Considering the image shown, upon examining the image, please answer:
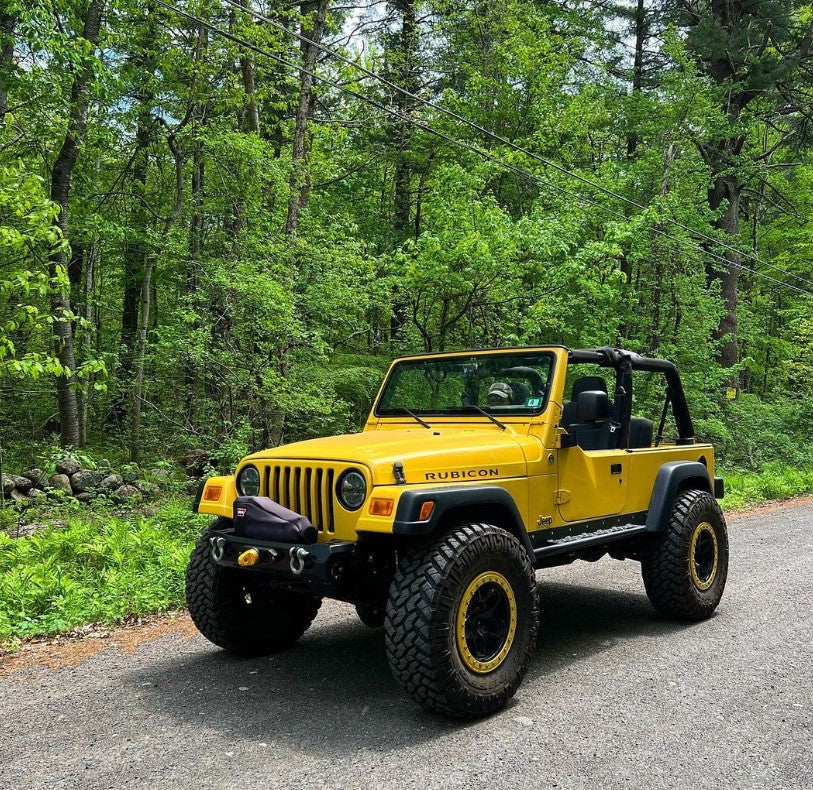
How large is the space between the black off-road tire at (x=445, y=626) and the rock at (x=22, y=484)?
9.78m

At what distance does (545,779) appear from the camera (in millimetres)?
3027

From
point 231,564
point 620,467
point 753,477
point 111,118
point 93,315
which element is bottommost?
point 753,477

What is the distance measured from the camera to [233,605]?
179 inches

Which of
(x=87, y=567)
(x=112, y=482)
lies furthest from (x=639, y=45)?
(x=87, y=567)

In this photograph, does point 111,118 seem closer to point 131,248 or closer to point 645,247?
point 131,248

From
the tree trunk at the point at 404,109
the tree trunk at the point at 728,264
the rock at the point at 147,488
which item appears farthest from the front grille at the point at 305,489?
the tree trunk at the point at 728,264

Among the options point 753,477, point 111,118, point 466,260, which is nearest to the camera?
point 466,260

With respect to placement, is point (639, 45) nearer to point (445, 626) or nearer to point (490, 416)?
point (490, 416)

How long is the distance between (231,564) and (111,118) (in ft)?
39.7

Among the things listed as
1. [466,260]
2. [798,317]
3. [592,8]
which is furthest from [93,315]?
[798,317]

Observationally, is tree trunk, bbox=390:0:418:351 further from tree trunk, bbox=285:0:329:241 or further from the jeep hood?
the jeep hood

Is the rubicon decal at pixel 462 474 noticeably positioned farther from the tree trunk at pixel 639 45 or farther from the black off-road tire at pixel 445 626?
the tree trunk at pixel 639 45

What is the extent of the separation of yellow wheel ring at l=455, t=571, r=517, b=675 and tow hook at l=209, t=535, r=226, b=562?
1.39 metres

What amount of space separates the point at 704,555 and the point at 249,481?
3.58 meters
